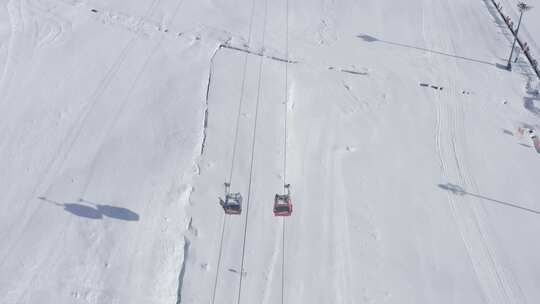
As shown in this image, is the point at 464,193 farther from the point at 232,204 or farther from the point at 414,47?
the point at 414,47

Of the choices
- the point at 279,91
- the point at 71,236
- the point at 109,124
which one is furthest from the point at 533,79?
the point at 71,236

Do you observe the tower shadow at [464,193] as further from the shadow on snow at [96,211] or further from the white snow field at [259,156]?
the shadow on snow at [96,211]

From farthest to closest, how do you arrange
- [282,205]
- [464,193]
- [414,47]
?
1. [414,47]
2. [464,193]
3. [282,205]

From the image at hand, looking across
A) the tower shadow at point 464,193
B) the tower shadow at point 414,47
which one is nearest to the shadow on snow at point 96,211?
the tower shadow at point 464,193

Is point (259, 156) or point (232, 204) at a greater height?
point (259, 156)

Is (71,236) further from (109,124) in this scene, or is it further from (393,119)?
(393,119)

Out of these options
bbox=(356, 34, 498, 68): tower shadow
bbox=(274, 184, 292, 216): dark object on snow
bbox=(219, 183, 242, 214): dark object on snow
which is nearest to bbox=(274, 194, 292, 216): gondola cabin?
bbox=(274, 184, 292, 216): dark object on snow

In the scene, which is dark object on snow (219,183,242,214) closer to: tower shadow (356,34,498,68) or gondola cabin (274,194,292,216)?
gondola cabin (274,194,292,216)

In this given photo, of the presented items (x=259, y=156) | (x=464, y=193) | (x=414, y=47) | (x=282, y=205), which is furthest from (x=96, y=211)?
(x=414, y=47)

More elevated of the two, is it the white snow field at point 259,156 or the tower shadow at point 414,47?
the tower shadow at point 414,47
